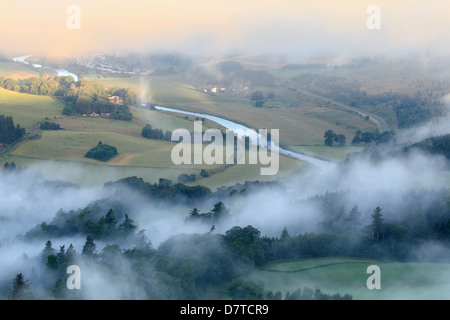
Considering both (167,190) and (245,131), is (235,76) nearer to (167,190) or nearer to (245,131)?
(245,131)

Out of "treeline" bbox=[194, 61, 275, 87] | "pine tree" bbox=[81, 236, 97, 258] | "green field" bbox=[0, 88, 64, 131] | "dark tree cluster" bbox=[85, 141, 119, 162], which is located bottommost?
"pine tree" bbox=[81, 236, 97, 258]

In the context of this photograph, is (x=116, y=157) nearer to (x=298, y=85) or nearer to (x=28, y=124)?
(x=28, y=124)

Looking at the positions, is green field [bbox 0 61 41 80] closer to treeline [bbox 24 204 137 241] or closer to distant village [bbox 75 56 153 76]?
distant village [bbox 75 56 153 76]

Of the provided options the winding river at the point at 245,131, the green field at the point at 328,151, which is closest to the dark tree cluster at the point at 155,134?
the winding river at the point at 245,131

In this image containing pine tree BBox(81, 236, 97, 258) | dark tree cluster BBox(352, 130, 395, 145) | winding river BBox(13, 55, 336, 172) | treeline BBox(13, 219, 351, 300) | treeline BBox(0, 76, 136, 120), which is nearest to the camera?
treeline BBox(13, 219, 351, 300)

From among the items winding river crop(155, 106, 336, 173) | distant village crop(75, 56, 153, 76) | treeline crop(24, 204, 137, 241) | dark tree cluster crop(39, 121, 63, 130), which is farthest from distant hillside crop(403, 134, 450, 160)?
distant village crop(75, 56, 153, 76)
